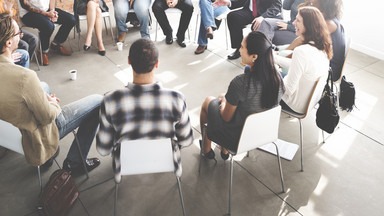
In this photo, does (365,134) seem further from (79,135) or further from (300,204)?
(79,135)

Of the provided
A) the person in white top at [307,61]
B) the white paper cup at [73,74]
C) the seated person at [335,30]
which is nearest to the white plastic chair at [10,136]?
the white paper cup at [73,74]

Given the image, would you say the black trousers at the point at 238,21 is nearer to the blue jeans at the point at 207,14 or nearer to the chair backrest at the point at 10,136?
the blue jeans at the point at 207,14

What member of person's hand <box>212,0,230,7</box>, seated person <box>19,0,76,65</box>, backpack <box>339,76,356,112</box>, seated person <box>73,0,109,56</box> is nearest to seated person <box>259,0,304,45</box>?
person's hand <box>212,0,230,7</box>

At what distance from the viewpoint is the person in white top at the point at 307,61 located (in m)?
2.41

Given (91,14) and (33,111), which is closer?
(33,111)

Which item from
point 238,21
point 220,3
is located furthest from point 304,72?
point 220,3

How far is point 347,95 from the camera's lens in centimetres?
334

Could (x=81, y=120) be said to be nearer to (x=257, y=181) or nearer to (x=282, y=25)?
(x=257, y=181)

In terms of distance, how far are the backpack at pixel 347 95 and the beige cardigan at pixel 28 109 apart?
8.97 feet

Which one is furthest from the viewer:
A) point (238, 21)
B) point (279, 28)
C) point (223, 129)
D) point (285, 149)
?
point (238, 21)

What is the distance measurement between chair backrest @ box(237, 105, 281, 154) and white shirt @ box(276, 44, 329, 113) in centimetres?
50

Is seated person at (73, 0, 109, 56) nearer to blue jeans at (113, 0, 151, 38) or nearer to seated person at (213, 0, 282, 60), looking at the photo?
blue jeans at (113, 0, 151, 38)

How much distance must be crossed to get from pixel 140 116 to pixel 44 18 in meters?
2.89

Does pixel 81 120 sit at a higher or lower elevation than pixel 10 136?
lower
